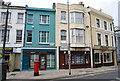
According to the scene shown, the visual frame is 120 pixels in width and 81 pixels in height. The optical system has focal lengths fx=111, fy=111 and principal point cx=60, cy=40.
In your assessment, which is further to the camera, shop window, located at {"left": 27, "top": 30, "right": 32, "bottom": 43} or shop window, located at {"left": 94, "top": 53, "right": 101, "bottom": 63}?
shop window, located at {"left": 94, "top": 53, "right": 101, "bottom": 63}

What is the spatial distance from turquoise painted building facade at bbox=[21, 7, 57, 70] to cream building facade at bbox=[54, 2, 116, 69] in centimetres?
96

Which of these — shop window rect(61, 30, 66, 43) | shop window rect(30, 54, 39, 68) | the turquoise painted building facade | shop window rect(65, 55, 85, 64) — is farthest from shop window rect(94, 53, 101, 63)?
shop window rect(30, 54, 39, 68)

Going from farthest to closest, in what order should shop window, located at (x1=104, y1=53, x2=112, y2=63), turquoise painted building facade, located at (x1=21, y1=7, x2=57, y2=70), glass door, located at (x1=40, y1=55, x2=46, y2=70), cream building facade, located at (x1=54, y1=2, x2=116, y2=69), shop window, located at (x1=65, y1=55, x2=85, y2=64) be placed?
shop window, located at (x1=104, y1=53, x2=112, y2=63), shop window, located at (x1=65, y1=55, x2=85, y2=64), cream building facade, located at (x1=54, y1=2, x2=116, y2=69), glass door, located at (x1=40, y1=55, x2=46, y2=70), turquoise painted building facade, located at (x1=21, y1=7, x2=57, y2=70)

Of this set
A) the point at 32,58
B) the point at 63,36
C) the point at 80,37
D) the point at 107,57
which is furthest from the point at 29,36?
the point at 107,57

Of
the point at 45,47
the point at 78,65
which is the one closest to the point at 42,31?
the point at 45,47

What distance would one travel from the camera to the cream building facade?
17.2 meters

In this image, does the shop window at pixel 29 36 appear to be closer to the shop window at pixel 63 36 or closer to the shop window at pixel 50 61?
the shop window at pixel 50 61

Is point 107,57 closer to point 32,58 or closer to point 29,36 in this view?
point 32,58

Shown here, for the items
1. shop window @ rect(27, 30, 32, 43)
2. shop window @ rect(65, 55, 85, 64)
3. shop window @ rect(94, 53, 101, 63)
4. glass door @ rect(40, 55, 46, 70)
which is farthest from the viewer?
shop window @ rect(94, 53, 101, 63)

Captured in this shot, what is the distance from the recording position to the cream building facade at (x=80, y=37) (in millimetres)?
17156

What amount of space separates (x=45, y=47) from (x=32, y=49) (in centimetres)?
188

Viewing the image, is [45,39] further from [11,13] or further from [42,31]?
[11,13]

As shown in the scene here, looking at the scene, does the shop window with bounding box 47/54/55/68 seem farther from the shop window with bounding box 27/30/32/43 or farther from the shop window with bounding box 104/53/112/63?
the shop window with bounding box 104/53/112/63

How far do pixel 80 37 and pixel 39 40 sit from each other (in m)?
6.54
